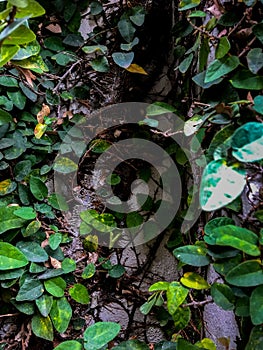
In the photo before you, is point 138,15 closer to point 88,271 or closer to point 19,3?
point 19,3

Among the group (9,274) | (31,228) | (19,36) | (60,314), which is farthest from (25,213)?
(19,36)

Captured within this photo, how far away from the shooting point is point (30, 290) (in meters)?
0.84

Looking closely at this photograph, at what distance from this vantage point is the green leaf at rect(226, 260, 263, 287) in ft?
1.83

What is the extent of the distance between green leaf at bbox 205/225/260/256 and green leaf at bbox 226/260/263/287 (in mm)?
19

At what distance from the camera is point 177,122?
0.99 metres

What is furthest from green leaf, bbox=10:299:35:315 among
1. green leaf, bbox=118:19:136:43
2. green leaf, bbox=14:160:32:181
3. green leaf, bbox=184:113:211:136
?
green leaf, bbox=118:19:136:43

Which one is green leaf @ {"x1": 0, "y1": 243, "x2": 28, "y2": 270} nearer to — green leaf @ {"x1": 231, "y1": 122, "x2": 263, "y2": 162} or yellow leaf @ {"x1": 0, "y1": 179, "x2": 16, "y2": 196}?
yellow leaf @ {"x1": 0, "y1": 179, "x2": 16, "y2": 196}

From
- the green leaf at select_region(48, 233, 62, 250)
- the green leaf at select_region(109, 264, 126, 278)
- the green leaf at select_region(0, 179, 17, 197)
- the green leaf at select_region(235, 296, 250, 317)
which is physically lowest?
the green leaf at select_region(109, 264, 126, 278)

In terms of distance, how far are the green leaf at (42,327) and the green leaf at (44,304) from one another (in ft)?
0.09

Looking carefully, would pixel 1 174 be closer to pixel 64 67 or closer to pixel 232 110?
pixel 64 67

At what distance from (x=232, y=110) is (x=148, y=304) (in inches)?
18.2

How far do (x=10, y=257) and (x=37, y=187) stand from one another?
0.67ft

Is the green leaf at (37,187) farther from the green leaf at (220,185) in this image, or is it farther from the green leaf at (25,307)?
the green leaf at (220,185)

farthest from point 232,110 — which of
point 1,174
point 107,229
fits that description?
point 1,174
